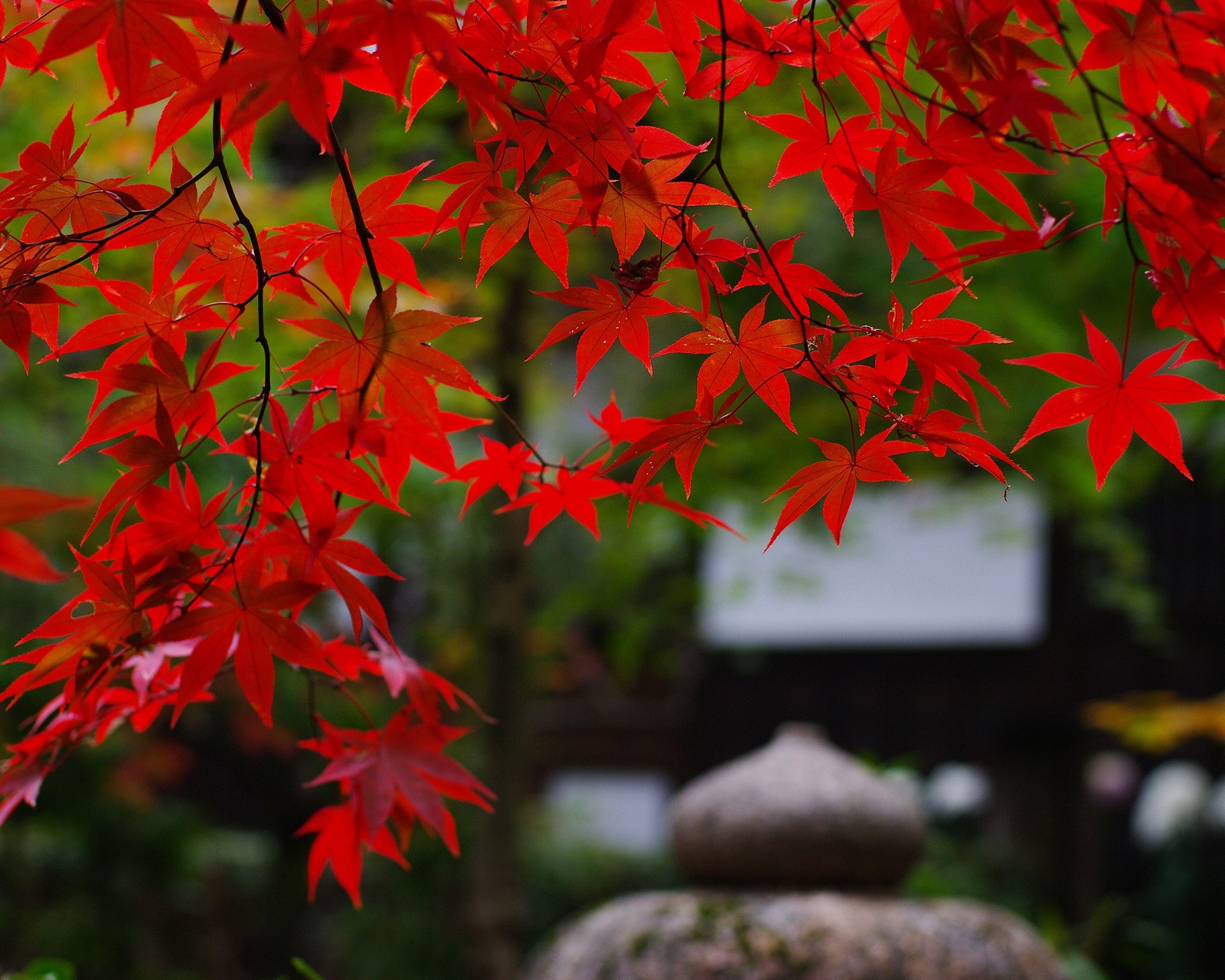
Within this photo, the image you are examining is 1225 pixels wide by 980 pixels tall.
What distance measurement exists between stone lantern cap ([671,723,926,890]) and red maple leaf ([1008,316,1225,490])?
1939 millimetres

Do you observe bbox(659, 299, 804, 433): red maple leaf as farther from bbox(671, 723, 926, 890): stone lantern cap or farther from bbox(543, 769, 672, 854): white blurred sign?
bbox(543, 769, 672, 854): white blurred sign

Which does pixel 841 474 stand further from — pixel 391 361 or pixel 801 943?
pixel 801 943

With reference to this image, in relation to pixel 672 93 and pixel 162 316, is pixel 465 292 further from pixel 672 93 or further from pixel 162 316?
pixel 162 316

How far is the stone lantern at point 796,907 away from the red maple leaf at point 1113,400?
178 centimetres

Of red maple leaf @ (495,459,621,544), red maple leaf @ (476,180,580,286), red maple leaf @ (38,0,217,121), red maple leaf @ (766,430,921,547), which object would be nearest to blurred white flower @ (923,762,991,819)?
red maple leaf @ (495,459,621,544)

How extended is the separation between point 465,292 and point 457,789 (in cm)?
267

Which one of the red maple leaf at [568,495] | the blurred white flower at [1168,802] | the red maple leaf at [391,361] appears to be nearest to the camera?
the red maple leaf at [391,361]

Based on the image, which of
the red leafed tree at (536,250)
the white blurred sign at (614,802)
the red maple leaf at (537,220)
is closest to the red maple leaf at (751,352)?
the red leafed tree at (536,250)

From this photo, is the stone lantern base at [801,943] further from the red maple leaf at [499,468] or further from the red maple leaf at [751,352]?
the red maple leaf at [751,352]

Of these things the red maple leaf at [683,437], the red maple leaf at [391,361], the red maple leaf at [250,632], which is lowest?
the red maple leaf at [250,632]

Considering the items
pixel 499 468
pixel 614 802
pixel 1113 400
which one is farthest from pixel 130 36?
pixel 614 802

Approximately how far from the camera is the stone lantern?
229cm

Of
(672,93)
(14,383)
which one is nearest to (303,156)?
(14,383)

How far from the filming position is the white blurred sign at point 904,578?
5941mm
